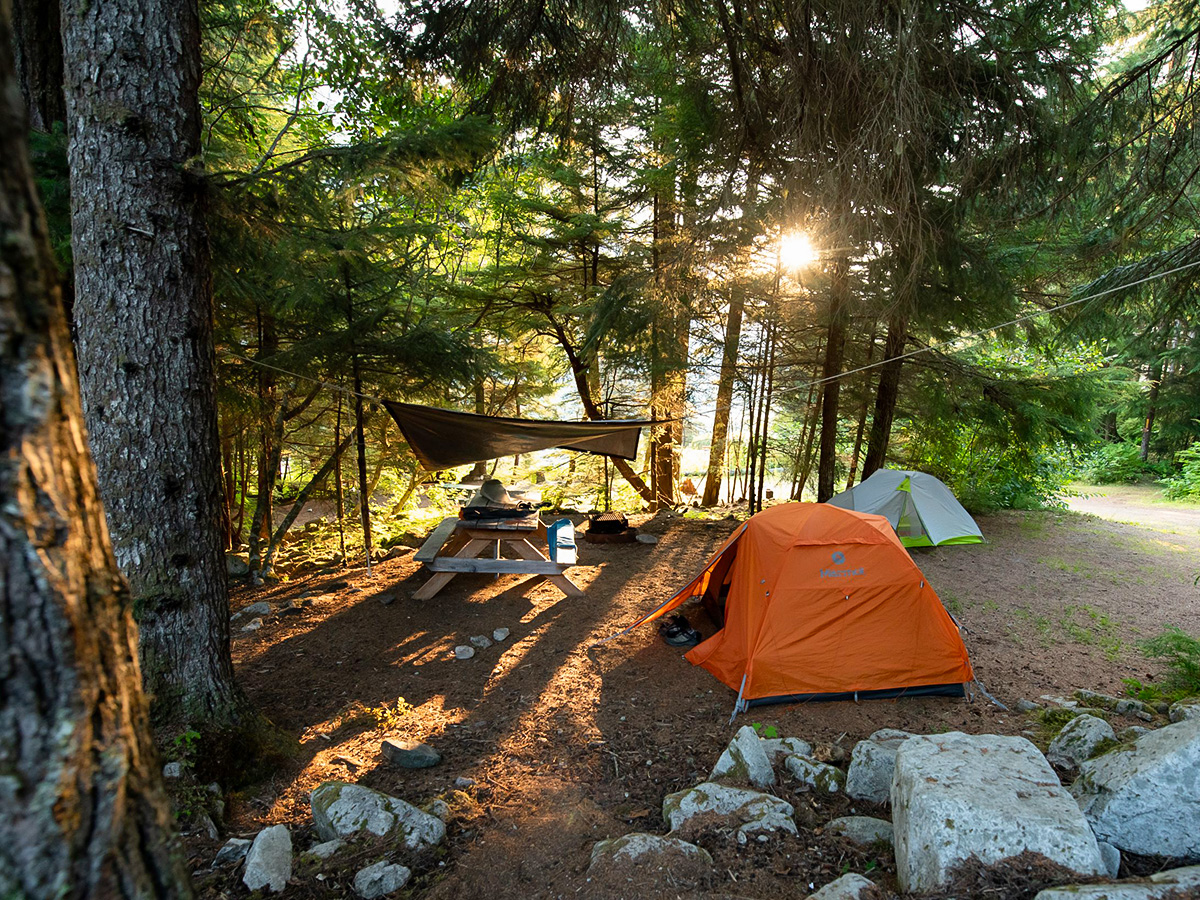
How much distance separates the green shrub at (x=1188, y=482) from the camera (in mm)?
11492

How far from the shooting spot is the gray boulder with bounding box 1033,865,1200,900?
1.23m

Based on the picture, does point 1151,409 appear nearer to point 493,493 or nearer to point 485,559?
point 493,493

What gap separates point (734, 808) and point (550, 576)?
2844 millimetres

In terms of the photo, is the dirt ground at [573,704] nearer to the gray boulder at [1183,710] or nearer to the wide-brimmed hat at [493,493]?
the gray boulder at [1183,710]

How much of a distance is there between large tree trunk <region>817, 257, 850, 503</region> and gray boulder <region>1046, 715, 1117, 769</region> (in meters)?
3.89

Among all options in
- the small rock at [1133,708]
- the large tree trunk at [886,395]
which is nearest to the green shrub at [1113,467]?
the large tree trunk at [886,395]

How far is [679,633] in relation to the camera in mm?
3977

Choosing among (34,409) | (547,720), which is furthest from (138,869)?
(547,720)

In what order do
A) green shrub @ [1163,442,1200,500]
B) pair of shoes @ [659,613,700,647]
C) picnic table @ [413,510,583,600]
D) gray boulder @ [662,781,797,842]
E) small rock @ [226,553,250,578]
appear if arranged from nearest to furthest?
1. gray boulder @ [662,781,797,842]
2. pair of shoes @ [659,613,700,647]
3. picnic table @ [413,510,583,600]
4. small rock @ [226,553,250,578]
5. green shrub @ [1163,442,1200,500]

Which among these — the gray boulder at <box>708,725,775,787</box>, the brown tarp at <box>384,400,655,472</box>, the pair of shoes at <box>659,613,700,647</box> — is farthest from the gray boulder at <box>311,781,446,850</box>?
the brown tarp at <box>384,400,655,472</box>

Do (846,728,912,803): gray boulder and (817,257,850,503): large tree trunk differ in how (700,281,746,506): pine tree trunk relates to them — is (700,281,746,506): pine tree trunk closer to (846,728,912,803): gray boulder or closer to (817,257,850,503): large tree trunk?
(817,257,850,503): large tree trunk

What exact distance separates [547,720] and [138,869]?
2393 mm

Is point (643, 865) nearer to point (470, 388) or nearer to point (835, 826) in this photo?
point (835, 826)

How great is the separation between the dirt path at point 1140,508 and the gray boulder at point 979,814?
346 inches
